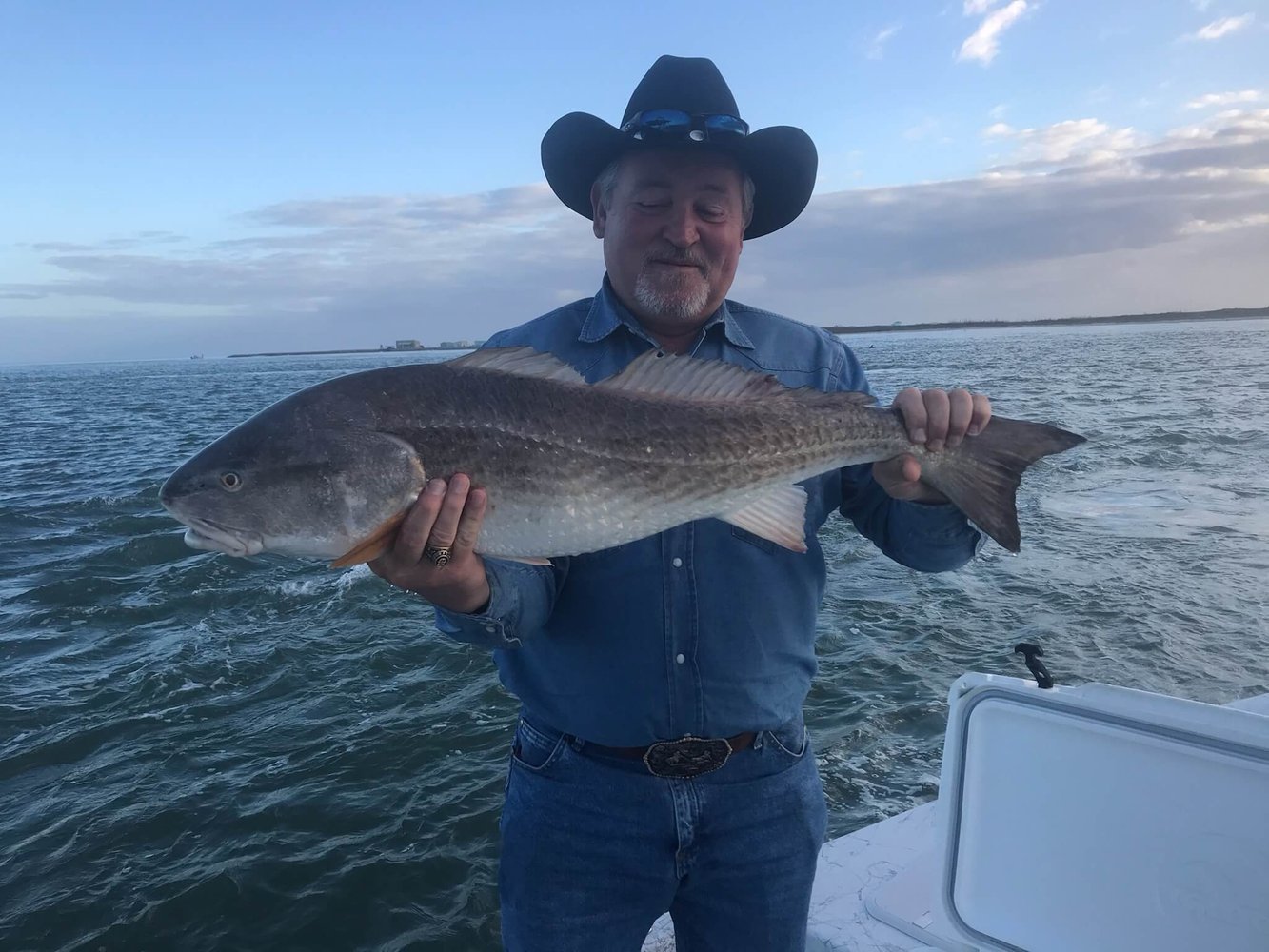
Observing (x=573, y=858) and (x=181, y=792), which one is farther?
(x=181, y=792)

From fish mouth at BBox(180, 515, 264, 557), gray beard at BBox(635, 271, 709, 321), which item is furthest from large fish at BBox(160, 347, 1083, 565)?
gray beard at BBox(635, 271, 709, 321)

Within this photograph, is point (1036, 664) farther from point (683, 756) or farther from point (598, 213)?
point (598, 213)

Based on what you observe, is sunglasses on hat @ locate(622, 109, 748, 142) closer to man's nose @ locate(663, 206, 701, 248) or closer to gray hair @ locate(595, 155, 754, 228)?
gray hair @ locate(595, 155, 754, 228)

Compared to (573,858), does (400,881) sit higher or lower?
lower

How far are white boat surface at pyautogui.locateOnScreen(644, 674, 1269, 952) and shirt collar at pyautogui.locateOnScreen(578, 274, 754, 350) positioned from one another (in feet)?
6.53

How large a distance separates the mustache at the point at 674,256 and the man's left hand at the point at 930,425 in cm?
107

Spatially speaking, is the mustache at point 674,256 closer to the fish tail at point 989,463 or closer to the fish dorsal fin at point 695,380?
the fish dorsal fin at point 695,380

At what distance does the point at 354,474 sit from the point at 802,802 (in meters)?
2.24

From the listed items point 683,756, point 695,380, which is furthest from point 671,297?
point 683,756

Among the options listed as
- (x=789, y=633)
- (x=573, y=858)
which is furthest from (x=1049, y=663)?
(x=573, y=858)

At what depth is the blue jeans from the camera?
3.22 metres

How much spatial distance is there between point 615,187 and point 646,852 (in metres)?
2.92

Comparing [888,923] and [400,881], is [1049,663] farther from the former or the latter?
[400,881]

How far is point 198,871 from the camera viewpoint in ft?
20.7
